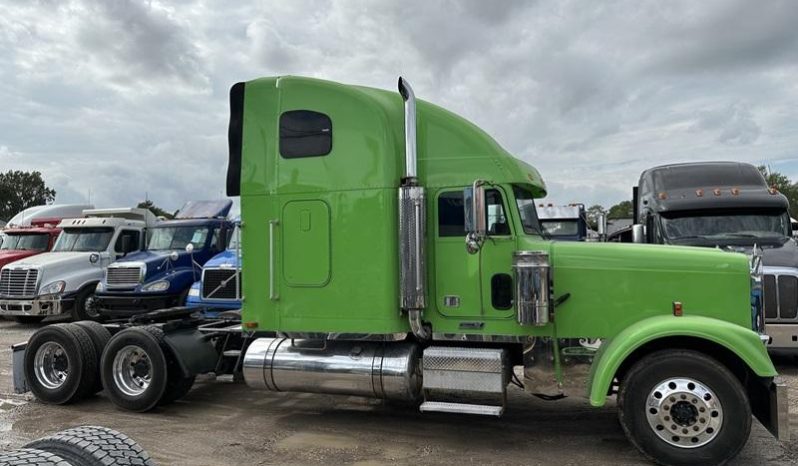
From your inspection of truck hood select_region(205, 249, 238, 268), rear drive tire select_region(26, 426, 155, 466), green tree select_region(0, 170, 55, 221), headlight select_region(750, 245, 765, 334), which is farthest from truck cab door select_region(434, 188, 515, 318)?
→ green tree select_region(0, 170, 55, 221)

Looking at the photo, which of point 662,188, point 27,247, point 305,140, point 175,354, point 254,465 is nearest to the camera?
point 254,465

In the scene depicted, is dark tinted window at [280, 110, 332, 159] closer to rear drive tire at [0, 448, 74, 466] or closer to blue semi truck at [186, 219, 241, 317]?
rear drive tire at [0, 448, 74, 466]

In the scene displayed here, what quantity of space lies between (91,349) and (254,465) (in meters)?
3.10

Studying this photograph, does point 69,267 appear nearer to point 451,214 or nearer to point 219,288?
point 219,288

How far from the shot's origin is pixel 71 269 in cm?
1389

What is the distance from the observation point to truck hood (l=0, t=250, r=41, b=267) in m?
15.5

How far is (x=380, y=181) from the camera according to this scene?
5.46 m

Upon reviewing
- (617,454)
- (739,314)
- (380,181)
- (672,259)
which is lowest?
(617,454)

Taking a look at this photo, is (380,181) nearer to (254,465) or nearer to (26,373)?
(254,465)

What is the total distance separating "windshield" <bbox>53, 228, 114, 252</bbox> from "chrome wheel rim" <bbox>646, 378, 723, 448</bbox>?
13193 millimetres

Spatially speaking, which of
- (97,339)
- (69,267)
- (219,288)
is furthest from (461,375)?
(69,267)

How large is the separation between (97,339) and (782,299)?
894 cm

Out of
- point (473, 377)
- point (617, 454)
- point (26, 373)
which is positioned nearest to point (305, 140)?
point (473, 377)

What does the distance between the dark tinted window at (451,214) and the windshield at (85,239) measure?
1143 cm
